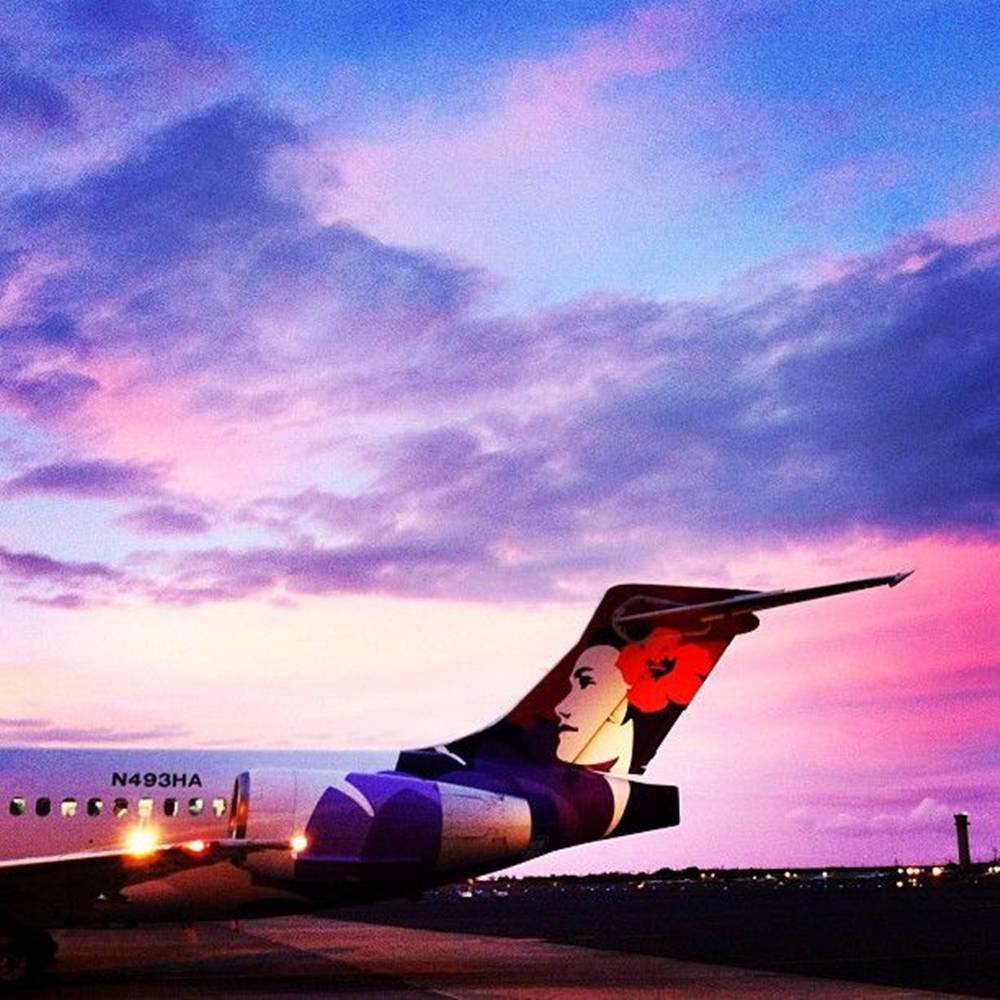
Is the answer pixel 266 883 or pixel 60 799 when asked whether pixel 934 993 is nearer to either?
pixel 266 883

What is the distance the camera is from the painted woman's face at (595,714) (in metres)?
23.3

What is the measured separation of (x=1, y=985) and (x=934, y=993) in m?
12.2

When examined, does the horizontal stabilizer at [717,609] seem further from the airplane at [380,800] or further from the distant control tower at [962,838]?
the distant control tower at [962,838]

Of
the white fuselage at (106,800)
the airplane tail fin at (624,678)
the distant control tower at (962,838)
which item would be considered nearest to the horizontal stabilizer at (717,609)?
the airplane tail fin at (624,678)

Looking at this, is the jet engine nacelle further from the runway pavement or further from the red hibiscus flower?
the red hibiscus flower

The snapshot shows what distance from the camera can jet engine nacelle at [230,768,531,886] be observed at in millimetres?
21938

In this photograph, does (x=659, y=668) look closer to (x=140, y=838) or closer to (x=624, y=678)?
(x=624, y=678)

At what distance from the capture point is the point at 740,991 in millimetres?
18234

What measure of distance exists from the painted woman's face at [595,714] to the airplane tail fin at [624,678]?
0.02 m

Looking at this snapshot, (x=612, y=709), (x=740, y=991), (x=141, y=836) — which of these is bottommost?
(x=740, y=991)

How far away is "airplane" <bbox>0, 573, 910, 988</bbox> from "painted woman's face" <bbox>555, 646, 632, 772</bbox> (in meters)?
0.02

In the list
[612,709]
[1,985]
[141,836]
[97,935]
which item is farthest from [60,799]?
[97,935]

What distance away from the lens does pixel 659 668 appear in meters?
23.4

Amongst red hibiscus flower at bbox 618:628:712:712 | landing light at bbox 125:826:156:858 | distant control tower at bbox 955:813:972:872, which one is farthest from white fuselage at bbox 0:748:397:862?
distant control tower at bbox 955:813:972:872
